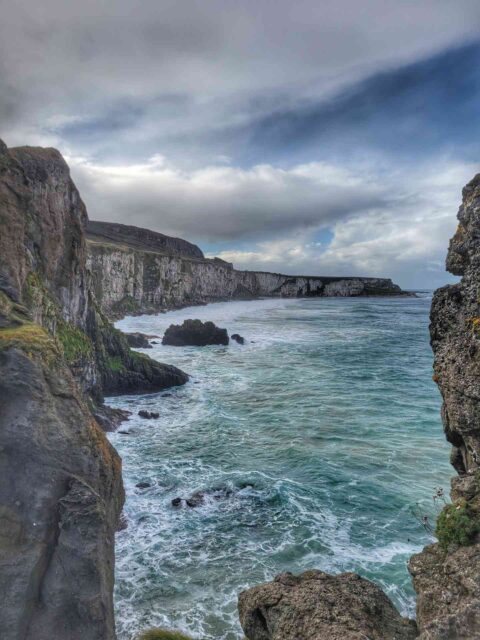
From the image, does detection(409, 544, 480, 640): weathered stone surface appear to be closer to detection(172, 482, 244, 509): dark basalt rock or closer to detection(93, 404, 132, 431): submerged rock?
detection(172, 482, 244, 509): dark basalt rock

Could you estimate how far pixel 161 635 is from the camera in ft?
35.7

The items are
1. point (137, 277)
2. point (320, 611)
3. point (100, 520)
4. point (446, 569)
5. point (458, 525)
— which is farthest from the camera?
point (137, 277)

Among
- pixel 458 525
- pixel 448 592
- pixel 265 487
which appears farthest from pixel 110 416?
pixel 448 592

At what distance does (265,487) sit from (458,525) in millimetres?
13007

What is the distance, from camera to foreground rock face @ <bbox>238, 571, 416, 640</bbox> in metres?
8.00

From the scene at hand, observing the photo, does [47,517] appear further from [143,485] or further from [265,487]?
[265,487]

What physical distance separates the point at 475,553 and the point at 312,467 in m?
14.9

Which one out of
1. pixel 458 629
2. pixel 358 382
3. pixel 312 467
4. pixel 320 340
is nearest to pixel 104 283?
pixel 320 340

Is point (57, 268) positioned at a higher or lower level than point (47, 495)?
higher

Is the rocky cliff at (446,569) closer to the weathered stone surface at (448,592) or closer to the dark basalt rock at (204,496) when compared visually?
the weathered stone surface at (448,592)

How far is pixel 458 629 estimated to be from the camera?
622cm

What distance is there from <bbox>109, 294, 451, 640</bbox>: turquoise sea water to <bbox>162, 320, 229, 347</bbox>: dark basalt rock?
21708mm

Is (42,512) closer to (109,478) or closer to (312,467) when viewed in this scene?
(109,478)

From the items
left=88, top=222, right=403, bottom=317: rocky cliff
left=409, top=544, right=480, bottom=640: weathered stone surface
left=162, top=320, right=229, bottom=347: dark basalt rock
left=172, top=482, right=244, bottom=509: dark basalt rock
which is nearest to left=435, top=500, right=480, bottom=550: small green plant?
left=409, top=544, right=480, bottom=640: weathered stone surface
